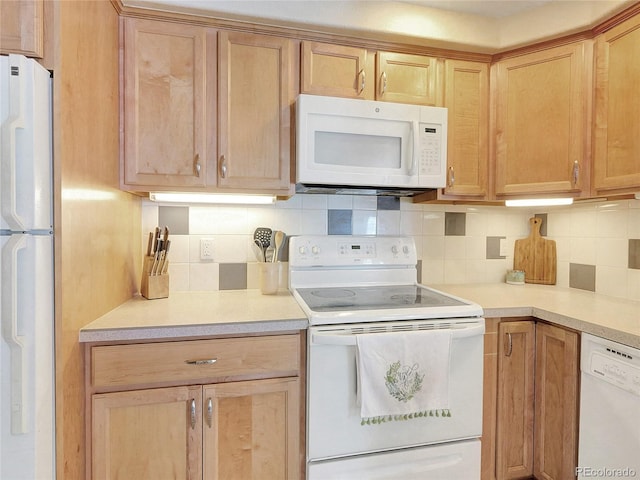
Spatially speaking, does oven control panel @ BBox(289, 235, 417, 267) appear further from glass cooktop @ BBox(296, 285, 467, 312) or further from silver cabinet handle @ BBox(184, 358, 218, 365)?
silver cabinet handle @ BBox(184, 358, 218, 365)

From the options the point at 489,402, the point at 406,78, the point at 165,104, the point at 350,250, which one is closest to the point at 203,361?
the point at 350,250

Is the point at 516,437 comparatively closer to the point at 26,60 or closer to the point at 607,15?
the point at 607,15

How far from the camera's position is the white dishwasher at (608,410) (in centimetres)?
115

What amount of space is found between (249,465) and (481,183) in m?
1.64

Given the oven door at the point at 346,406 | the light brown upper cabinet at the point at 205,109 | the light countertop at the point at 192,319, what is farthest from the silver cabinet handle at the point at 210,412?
the light brown upper cabinet at the point at 205,109

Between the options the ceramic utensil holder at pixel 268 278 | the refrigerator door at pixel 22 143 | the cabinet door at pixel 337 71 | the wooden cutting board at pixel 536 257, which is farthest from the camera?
the wooden cutting board at pixel 536 257

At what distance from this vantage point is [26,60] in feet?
3.00

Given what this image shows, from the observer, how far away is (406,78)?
1.66m

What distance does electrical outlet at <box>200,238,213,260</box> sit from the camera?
5.91 feet

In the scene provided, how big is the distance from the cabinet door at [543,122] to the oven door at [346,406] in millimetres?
822

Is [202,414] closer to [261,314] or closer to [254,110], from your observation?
[261,314]

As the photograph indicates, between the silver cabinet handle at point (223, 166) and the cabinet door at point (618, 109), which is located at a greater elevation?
the cabinet door at point (618, 109)

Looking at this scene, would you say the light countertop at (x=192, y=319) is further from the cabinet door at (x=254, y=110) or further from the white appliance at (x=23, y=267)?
the cabinet door at (x=254, y=110)

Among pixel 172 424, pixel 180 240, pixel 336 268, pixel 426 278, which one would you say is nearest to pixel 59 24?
pixel 180 240
